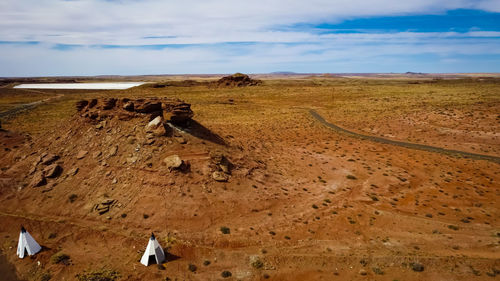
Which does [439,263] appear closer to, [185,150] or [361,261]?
[361,261]

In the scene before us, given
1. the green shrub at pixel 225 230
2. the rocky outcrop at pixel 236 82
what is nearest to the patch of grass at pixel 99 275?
the green shrub at pixel 225 230

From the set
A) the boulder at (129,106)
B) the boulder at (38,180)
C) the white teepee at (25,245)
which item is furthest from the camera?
the boulder at (129,106)

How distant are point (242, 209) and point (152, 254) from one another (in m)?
6.80

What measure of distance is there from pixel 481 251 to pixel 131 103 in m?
27.0

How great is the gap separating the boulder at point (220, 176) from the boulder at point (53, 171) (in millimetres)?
12006

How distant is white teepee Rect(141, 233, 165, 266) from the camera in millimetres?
13109

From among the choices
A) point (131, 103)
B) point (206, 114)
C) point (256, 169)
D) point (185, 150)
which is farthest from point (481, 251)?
point (206, 114)

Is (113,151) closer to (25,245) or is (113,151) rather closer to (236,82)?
(25,245)

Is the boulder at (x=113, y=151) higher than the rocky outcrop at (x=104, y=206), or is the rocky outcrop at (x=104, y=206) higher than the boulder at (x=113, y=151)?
the boulder at (x=113, y=151)

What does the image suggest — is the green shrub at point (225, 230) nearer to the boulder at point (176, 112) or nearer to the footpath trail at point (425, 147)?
the boulder at point (176, 112)

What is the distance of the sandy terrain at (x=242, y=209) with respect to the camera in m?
13.6

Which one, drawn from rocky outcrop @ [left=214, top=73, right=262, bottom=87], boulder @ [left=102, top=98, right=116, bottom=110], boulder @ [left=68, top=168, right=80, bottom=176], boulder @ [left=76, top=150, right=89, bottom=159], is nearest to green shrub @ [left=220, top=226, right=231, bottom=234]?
boulder @ [left=68, top=168, right=80, bottom=176]

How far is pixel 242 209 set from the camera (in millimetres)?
18281

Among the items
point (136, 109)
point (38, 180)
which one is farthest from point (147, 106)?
point (38, 180)
